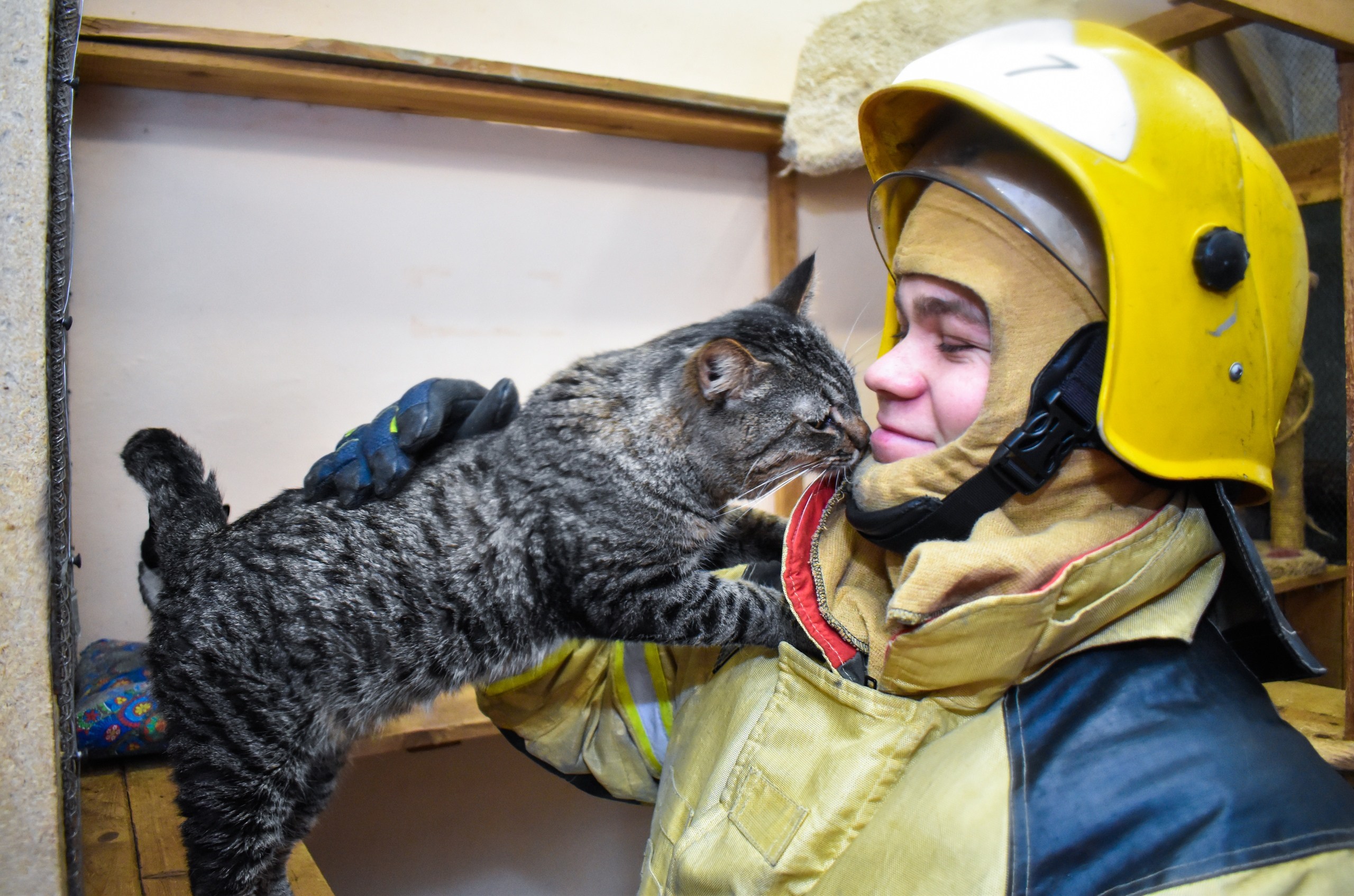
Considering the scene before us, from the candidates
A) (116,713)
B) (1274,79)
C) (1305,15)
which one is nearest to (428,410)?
(116,713)

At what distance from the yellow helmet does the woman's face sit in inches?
5.3

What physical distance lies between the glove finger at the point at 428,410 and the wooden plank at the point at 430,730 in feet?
2.59

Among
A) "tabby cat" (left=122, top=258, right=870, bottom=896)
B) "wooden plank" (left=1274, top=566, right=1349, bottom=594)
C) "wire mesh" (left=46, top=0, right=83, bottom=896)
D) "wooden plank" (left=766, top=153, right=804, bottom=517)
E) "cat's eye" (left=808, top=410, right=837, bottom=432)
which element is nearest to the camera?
"wire mesh" (left=46, top=0, right=83, bottom=896)

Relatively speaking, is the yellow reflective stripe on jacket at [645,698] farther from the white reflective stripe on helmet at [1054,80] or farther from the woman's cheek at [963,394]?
the white reflective stripe on helmet at [1054,80]

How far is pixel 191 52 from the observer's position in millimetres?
1910

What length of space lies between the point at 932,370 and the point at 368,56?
1693 mm

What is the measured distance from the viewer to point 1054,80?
3.33 feet

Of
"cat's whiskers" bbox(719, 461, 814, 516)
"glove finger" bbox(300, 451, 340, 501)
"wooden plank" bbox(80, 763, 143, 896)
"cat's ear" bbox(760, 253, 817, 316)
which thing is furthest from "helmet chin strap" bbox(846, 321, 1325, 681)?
"wooden plank" bbox(80, 763, 143, 896)

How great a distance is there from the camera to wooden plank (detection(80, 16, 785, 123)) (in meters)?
1.84

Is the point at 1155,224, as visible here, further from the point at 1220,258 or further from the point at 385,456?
the point at 385,456

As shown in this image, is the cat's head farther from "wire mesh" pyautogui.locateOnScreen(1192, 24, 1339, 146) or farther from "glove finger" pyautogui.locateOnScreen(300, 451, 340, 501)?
"wire mesh" pyautogui.locateOnScreen(1192, 24, 1339, 146)

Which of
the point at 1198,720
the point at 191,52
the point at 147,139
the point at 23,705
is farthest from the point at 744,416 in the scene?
the point at 147,139

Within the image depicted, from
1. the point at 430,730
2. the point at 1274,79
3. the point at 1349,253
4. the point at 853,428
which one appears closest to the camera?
the point at 853,428

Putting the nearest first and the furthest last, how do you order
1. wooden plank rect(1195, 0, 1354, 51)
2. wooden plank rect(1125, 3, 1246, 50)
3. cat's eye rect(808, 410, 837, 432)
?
cat's eye rect(808, 410, 837, 432) → wooden plank rect(1195, 0, 1354, 51) → wooden plank rect(1125, 3, 1246, 50)
